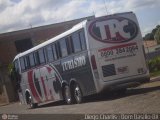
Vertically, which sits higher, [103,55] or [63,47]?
[63,47]

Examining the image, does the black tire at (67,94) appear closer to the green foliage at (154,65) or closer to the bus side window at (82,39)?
the bus side window at (82,39)

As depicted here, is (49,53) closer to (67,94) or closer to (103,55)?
(67,94)

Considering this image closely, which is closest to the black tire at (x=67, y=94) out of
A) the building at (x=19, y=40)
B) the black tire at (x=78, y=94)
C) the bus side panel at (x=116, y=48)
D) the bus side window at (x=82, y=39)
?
the black tire at (x=78, y=94)

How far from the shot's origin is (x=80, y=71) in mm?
17766

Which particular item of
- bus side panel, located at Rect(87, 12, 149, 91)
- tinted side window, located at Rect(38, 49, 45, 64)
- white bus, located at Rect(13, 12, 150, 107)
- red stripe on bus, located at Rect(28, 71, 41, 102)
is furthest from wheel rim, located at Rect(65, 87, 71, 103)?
red stripe on bus, located at Rect(28, 71, 41, 102)

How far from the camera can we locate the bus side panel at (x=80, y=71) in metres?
17.1

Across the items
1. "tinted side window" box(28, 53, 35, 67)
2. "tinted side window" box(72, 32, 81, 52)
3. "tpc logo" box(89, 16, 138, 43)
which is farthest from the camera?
"tinted side window" box(28, 53, 35, 67)

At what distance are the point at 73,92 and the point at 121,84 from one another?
2822 mm

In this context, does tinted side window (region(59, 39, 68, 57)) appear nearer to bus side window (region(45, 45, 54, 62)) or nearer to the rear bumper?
bus side window (region(45, 45, 54, 62))

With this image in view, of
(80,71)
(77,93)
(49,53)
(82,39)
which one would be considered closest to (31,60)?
(49,53)

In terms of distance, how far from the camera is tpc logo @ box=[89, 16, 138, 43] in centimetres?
1689

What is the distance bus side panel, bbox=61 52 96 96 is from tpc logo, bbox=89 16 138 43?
904 millimetres

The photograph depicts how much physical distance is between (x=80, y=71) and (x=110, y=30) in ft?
7.02

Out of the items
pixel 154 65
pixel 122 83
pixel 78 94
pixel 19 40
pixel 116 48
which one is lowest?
pixel 78 94
